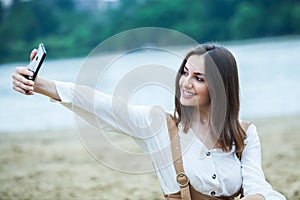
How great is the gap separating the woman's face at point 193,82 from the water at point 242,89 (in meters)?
1.94

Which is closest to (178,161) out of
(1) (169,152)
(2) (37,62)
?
(1) (169,152)

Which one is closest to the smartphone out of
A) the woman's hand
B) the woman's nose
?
the woman's hand

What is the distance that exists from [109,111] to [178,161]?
21 centimetres

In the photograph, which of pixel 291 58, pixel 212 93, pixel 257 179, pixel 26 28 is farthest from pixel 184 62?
pixel 26 28

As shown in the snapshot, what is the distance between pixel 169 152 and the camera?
1.43 meters

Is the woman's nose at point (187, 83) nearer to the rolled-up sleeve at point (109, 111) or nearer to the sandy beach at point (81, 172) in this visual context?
the rolled-up sleeve at point (109, 111)

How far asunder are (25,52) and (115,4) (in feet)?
7.94

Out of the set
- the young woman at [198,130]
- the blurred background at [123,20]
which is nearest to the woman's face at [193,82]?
the young woman at [198,130]

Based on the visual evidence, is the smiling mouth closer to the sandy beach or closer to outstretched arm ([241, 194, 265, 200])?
outstretched arm ([241, 194, 265, 200])

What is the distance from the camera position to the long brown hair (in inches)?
55.4

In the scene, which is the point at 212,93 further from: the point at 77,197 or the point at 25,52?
the point at 25,52

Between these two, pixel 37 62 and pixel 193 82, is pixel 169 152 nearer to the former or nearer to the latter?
pixel 193 82

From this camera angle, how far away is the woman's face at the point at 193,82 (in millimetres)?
1405

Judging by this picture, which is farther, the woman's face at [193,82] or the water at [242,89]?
the water at [242,89]
